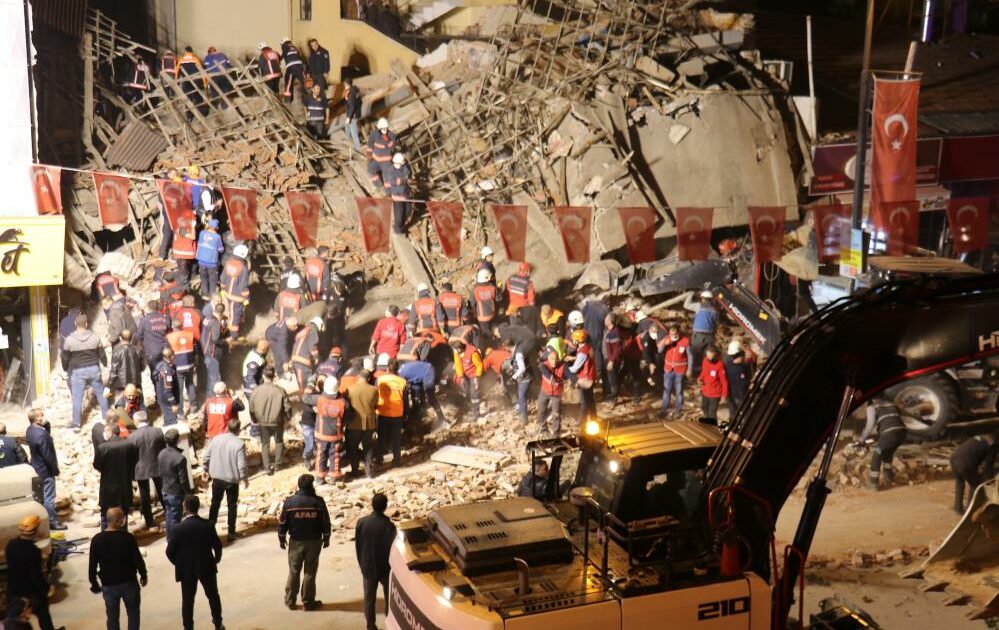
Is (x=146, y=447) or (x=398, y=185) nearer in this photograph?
(x=146, y=447)

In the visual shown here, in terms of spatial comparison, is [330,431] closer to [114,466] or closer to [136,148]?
[114,466]

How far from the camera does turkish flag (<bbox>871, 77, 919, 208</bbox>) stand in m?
17.0

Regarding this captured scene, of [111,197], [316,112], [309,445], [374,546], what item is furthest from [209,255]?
[374,546]

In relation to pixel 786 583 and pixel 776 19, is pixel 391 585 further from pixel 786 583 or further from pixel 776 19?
pixel 776 19

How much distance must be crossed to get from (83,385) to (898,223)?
1463 centimetres

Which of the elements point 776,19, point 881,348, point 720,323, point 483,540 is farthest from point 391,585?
point 776,19

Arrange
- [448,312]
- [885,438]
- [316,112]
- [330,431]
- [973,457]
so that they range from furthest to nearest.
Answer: [316,112] → [448,312] → [330,431] → [885,438] → [973,457]

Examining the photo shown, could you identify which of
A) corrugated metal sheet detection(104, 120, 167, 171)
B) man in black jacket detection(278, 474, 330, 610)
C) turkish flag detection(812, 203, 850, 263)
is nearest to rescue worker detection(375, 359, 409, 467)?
man in black jacket detection(278, 474, 330, 610)

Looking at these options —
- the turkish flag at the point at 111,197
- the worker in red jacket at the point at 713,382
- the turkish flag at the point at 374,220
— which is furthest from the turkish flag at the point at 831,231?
the turkish flag at the point at 111,197

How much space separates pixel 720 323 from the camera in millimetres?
20203

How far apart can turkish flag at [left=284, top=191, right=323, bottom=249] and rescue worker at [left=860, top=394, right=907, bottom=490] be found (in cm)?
921

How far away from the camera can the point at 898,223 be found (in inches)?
697

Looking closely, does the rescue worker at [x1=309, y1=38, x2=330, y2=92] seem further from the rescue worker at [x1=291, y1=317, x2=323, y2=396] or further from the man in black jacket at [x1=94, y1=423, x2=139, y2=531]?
the man in black jacket at [x1=94, y1=423, x2=139, y2=531]

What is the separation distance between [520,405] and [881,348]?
390 inches
